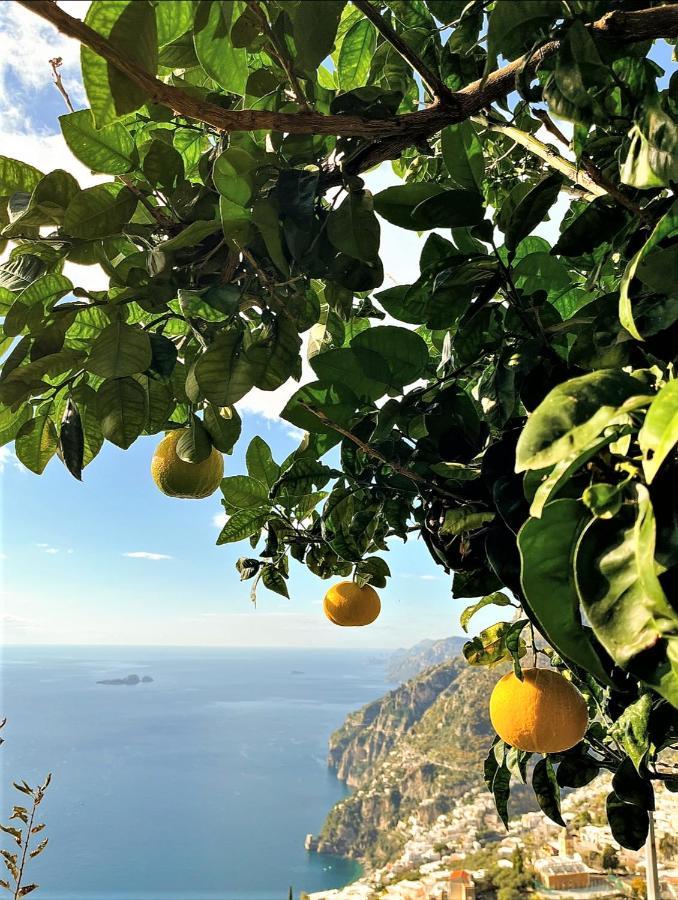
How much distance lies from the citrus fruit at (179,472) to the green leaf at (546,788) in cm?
51

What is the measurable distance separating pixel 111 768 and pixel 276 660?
18510 mm

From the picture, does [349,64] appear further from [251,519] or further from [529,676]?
[529,676]

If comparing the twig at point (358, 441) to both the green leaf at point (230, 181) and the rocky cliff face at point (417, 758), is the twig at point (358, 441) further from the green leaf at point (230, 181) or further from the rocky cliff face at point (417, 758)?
the rocky cliff face at point (417, 758)

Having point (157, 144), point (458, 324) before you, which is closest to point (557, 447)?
point (458, 324)

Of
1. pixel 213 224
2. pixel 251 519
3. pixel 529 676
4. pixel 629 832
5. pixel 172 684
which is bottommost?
pixel 172 684

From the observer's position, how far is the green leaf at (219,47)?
0.89 ft

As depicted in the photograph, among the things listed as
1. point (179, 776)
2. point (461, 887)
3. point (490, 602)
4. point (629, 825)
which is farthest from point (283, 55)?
point (179, 776)

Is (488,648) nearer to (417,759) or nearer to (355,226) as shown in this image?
(355,226)

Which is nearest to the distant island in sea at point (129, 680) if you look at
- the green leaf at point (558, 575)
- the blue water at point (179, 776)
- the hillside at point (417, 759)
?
the blue water at point (179, 776)

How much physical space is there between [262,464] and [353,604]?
320 mm

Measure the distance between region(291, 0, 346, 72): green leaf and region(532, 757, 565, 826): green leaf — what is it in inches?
29.4

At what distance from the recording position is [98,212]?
43 centimetres

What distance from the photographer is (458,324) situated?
1.50ft

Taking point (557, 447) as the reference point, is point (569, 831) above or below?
below
